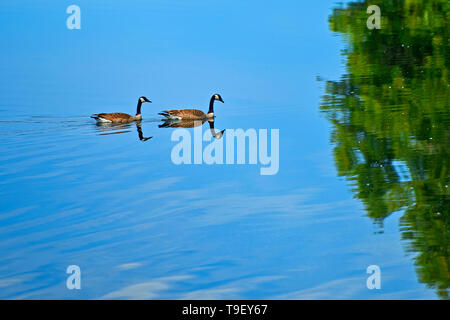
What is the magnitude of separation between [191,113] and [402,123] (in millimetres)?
7328

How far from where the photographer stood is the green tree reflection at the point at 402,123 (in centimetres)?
1878

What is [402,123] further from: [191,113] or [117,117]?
[117,117]

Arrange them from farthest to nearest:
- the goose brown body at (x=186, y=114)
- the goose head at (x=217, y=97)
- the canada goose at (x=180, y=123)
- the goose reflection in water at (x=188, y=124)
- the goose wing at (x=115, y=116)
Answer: the goose head at (x=217, y=97), the goose brown body at (x=186, y=114), the canada goose at (x=180, y=123), the goose wing at (x=115, y=116), the goose reflection in water at (x=188, y=124)

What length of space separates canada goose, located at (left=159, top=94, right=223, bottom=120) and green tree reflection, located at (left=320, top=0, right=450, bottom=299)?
3837 millimetres

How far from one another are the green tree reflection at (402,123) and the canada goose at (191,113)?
384cm

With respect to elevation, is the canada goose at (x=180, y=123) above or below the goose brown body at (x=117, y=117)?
below

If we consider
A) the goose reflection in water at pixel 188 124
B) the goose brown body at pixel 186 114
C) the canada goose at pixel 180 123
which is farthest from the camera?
the goose brown body at pixel 186 114

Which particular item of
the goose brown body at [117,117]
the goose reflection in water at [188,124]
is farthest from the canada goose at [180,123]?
the goose brown body at [117,117]

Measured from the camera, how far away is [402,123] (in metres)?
26.9

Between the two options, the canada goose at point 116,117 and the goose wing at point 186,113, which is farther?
the goose wing at point 186,113

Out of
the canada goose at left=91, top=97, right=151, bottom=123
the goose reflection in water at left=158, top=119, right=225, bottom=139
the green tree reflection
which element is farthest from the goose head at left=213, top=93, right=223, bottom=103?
the green tree reflection

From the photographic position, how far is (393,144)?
24766 millimetres

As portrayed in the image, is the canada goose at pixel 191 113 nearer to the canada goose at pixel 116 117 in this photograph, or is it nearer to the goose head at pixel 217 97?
the goose head at pixel 217 97

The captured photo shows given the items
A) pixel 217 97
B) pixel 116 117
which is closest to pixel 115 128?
pixel 116 117
